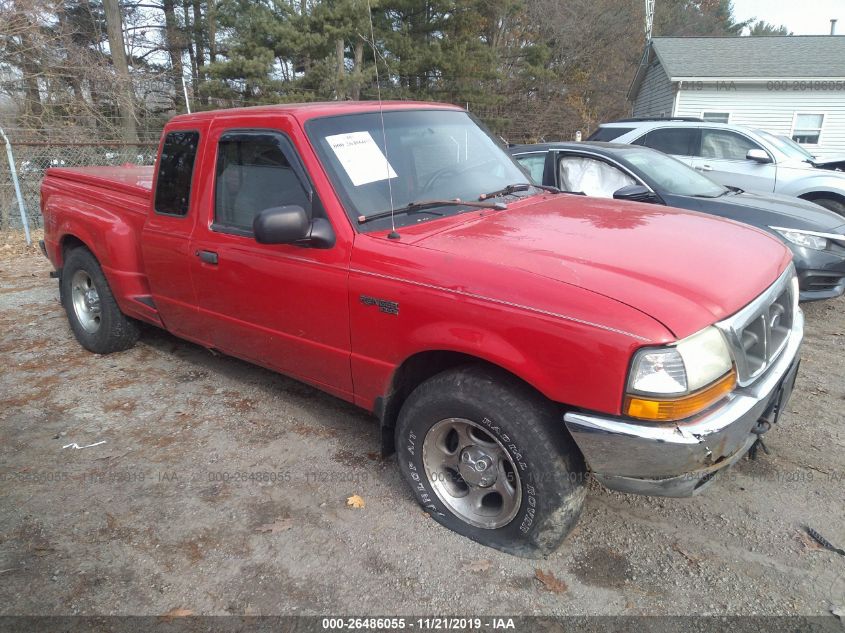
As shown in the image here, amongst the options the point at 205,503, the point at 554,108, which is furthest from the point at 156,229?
the point at 554,108

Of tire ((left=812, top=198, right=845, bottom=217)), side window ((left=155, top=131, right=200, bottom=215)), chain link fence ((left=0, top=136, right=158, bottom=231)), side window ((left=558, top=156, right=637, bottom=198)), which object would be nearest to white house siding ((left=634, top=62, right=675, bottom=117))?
tire ((left=812, top=198, right=845, bottom=217))

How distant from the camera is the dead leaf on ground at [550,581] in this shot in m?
2.44

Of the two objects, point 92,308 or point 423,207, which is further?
point 92,308

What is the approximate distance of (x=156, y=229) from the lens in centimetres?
388

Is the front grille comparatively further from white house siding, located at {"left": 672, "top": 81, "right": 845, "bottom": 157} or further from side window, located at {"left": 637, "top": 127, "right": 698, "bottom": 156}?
white house siding, located at {"left": 672, "top": 81, "right": 845, "bottom": 157}

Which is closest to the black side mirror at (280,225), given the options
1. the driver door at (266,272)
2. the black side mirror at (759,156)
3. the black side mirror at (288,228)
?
the black side mirror at (288,228)

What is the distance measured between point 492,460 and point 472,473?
0.12 metres

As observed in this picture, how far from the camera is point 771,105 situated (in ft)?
63.3

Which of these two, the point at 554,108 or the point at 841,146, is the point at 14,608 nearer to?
the point at 841,146

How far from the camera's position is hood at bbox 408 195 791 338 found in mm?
2176

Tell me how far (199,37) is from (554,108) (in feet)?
48.9

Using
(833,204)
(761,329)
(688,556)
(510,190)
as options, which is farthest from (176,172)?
(833,204)

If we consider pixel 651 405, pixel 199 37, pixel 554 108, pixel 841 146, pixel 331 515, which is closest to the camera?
pixel 651 405

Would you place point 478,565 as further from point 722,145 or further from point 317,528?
point 722,145
